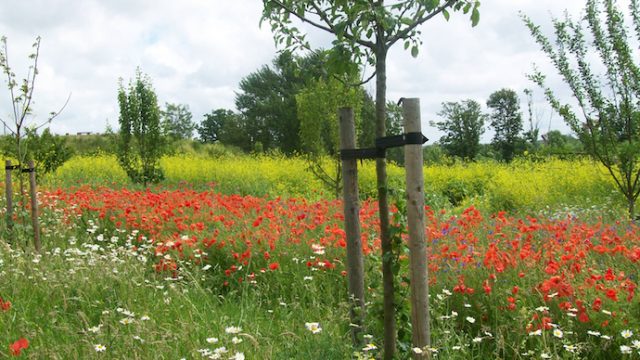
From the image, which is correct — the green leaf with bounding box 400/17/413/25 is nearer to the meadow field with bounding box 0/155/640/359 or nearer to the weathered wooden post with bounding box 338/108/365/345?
the weathered wooden post with bounding box 338/108/365/345

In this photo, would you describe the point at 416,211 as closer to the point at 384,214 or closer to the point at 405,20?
the point at 384,214

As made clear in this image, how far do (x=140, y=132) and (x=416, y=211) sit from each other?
12089mm

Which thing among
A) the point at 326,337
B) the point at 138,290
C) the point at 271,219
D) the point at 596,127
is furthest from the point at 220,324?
the point at 596,127

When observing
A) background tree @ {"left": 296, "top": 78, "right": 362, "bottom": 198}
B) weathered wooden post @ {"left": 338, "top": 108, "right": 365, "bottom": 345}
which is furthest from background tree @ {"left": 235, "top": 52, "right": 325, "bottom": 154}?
weathered wooden post @ {"left": 338, "top": 108, "right": 365, "bottom": 345}

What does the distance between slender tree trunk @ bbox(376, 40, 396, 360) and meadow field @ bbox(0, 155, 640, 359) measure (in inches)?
2.4

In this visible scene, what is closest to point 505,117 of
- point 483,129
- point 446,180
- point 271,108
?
point 483,129

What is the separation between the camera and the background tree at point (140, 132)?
1379cm

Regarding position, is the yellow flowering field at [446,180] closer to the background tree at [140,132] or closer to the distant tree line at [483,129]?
A: the background tree at [140,132]

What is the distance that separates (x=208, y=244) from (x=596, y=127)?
587 cm

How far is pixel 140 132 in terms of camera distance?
13.9 metres

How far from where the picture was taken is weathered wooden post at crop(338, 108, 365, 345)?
11.3 feet

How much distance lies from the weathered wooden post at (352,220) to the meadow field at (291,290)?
0.35ft

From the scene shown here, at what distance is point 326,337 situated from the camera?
11.4 feet

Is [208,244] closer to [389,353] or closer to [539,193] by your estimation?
[389,353]
